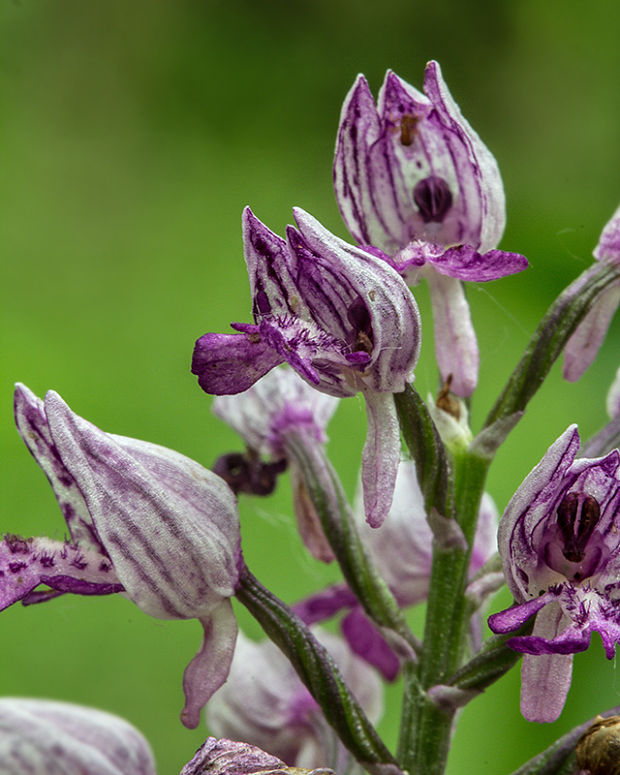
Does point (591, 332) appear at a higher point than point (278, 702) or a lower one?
higher

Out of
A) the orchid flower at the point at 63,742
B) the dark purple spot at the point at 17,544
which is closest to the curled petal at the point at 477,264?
the dark purple spot at the point at 17,544

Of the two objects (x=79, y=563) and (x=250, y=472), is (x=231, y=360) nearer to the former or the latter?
(x=79, y=563)

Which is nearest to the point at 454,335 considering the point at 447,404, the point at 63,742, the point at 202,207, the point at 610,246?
the point at 447,404

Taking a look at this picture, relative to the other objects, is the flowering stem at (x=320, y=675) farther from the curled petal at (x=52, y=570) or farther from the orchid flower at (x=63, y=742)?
the orchid flower at (x=63, y=742)

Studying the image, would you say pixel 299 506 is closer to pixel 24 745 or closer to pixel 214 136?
pixel 24 745

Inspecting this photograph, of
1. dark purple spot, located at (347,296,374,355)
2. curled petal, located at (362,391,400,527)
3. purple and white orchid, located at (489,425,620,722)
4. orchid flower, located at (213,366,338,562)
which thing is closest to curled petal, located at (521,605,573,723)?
purple and white orchid, located at (489,425,620,722)

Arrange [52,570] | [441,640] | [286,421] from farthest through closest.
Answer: [286,421]
[441,640]
[52,570]

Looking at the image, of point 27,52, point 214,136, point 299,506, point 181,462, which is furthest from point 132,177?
point 181,462
